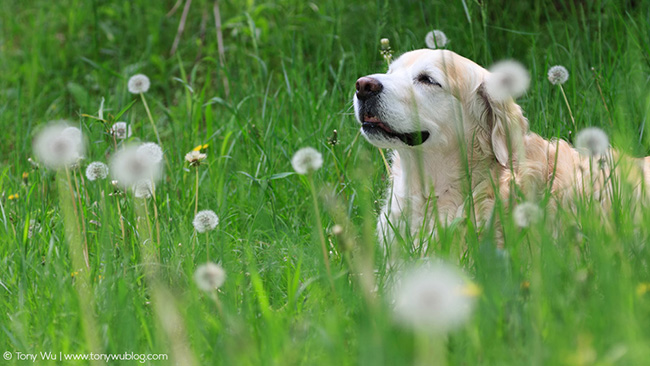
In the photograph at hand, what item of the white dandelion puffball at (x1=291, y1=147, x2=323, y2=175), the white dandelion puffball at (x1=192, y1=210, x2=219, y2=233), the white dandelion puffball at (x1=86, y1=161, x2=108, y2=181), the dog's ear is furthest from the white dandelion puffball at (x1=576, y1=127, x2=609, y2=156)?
the white dandelion puffball at (x1=86, y1=161, x2=108, y2=181)

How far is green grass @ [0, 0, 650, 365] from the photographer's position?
65.7 inches

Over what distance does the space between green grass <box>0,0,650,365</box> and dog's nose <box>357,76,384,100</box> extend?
1.13 ft

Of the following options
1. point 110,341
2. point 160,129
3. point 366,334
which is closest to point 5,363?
point 110,341

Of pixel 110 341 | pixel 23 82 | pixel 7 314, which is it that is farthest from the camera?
pixel 23 82

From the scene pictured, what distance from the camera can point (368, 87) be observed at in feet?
9.92

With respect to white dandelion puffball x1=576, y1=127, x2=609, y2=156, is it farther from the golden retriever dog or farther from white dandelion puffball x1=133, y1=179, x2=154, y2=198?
white dandelion puffball x1=133, y1=179, x2=154, y2=198

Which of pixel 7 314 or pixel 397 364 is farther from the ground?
pixel 7 314

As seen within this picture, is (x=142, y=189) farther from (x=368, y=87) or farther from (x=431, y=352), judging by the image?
(x=431, y=352)

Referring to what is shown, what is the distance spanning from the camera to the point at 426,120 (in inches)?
119

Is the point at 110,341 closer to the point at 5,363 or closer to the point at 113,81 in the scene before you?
the point at 5,363

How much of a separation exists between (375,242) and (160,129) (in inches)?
102

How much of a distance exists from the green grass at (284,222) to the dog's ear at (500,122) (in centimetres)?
24

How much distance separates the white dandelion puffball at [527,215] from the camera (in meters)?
1.98

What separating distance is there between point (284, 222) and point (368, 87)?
671 millimetres
